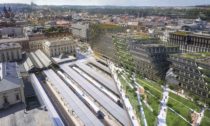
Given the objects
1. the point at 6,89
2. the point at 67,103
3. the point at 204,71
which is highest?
the point at 204,71

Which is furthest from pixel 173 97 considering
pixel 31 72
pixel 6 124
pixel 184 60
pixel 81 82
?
pixel 31 72

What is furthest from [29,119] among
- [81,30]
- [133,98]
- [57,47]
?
[81,30]

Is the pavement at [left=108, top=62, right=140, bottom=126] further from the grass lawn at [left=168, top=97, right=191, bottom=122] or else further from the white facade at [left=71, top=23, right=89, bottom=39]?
the white facade at [left=71, top=23, right=89, bottom=39]

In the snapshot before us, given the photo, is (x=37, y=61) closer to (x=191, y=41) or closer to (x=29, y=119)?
(x=29, y=119)

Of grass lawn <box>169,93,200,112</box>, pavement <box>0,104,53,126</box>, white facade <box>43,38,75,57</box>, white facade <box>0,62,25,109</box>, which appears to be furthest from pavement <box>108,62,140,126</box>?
white facade <box>43,38,75,57</box>

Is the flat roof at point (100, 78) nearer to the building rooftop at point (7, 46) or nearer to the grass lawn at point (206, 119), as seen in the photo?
the grass lawn at point (206, 119)

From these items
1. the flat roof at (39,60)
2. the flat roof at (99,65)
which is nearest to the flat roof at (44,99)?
the flat roof at (39,60)

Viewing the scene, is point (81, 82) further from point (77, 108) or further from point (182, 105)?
point (182, 105)
